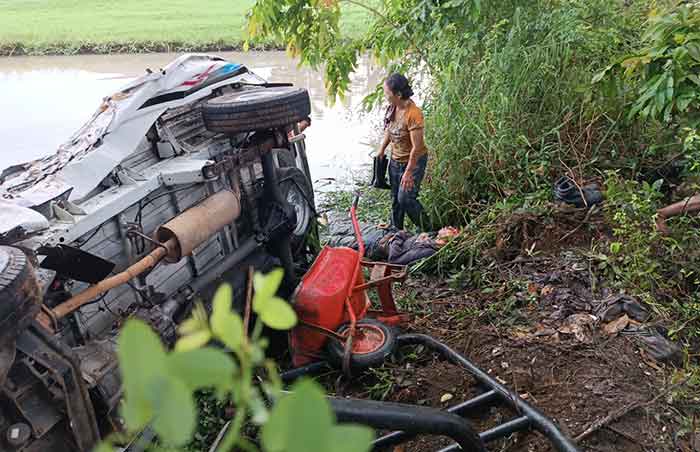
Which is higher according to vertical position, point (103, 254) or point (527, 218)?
point (103, 254)

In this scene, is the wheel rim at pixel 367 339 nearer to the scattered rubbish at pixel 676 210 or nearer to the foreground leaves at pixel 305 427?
the scattered rubbish at pixel 676 210

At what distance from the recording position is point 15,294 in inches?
67.8

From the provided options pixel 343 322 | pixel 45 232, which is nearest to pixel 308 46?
pixel 343 322

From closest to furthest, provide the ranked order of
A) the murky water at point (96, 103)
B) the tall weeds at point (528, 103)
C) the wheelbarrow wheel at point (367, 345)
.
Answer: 1. the wheelbarrow wheel at point (367, 345)
2. the tall weeds at point (528, 103)
3. the murky water at point (96, 103)

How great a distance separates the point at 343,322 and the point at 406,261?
3.83 feet

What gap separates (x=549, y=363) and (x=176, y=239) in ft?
6.34

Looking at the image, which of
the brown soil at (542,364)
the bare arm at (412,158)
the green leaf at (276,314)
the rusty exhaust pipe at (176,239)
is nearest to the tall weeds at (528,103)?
the bare arm at (412,158)

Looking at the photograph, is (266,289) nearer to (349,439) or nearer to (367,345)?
(349,439)

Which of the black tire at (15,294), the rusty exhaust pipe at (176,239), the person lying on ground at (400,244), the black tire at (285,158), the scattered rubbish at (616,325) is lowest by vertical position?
the person lying on ground at (400,244)

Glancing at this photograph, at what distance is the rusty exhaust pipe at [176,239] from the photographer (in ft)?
7.35

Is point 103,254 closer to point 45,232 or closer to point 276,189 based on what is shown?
point 45,232

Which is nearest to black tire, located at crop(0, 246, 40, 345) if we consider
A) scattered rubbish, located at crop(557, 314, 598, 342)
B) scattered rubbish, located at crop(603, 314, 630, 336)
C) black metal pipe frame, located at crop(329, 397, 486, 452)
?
black metal pipe frame, located at crop(329, 397, 486, 452)

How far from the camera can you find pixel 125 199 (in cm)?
271

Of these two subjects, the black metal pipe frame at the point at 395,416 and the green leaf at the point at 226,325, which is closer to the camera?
the green leaf at the point at 226,325
